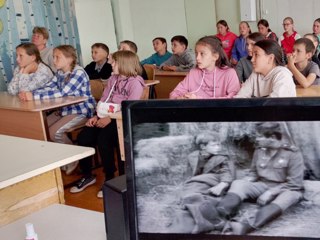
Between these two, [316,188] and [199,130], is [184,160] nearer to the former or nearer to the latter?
[199,130]

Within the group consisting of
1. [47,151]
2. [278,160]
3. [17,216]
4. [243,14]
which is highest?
[243,14]

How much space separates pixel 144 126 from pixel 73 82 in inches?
119

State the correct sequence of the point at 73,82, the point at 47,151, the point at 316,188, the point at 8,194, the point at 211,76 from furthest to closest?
the point at 73,82
the point at 211,76
the point at 47,151
the point at 8,194
the point at 316,188

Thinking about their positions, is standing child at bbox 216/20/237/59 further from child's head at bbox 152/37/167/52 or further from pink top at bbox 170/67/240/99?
pink top at bbox 170/67/240/99

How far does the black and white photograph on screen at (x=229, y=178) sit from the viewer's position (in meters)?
0.74

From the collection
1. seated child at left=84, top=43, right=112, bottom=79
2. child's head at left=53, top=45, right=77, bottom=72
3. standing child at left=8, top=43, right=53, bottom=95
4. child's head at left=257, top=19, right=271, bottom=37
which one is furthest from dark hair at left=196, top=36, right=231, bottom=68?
child's head at left=257, top=19, right=271, bottom=37

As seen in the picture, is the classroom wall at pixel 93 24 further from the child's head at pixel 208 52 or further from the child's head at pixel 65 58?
the child's head at pixel 208 52

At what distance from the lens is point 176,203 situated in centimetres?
80

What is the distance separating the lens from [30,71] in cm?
417

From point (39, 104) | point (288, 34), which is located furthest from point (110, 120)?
point (288, 34)

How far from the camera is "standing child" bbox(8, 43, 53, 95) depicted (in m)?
4.10

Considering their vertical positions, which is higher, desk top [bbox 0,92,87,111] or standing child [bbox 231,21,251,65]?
standing child [bbox 231,21,251,65]

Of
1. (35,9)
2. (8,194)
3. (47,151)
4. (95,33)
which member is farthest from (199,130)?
(95,33)

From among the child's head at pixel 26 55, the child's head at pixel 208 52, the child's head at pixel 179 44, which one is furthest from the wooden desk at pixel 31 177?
the child's head at pixel 179 44
